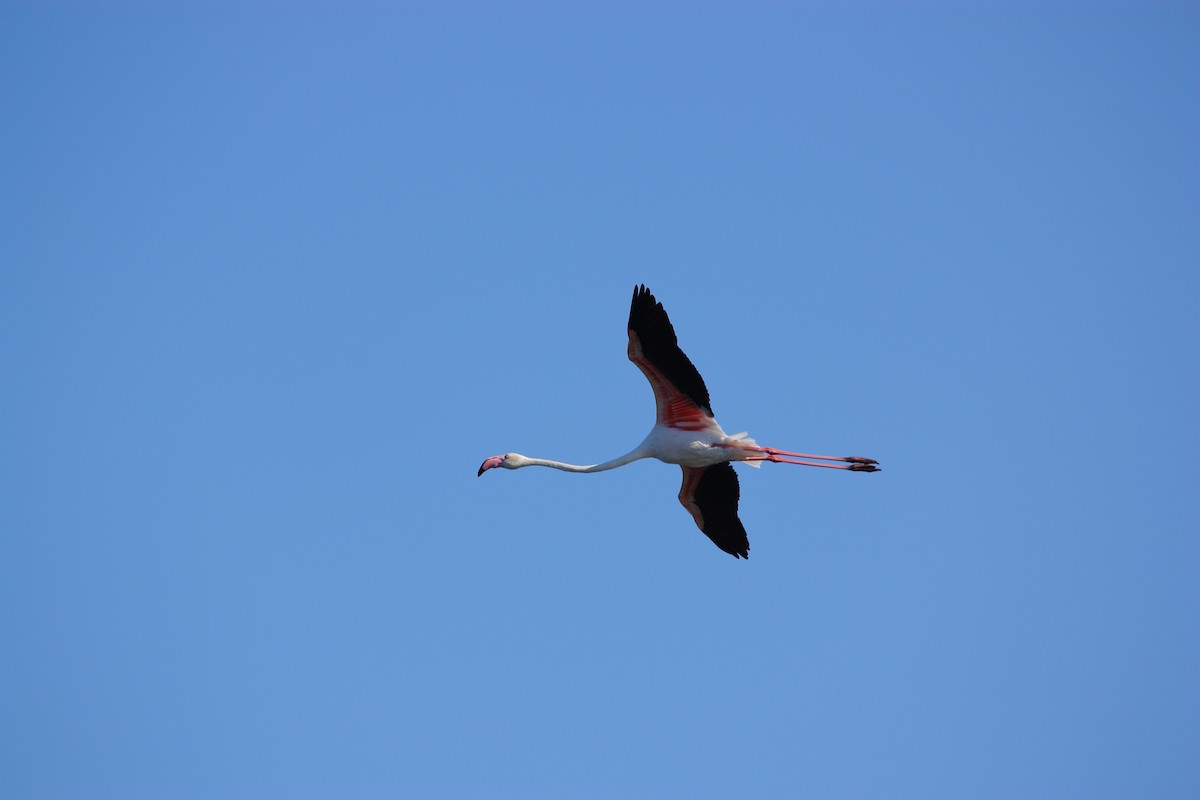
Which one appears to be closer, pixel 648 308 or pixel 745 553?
pixel 648 308

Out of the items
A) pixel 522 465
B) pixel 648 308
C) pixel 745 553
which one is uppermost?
pixel 648 308

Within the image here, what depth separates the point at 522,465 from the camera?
81.7 ft

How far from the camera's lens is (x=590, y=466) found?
24.8m

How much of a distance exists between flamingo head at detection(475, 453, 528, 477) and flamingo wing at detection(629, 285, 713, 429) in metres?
2.54

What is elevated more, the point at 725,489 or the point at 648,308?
the point at 648,308

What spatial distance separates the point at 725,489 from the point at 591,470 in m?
2.37

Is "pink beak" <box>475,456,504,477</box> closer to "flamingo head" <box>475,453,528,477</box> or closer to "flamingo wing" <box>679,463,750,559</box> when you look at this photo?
"flamingo head" <box>475,453,528,477</box>

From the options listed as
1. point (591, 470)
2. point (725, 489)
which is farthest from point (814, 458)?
point (591, 470)

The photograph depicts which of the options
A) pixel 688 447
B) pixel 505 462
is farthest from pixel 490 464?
pixel 688 447

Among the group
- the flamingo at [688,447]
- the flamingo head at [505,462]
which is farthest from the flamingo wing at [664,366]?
the flamingo head at [505,462]

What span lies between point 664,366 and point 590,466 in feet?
8.43

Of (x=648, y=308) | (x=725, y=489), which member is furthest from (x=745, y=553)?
(x=648, y=308)

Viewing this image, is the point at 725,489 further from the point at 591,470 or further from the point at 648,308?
the point at 648,308

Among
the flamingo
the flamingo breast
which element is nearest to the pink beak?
the flamingo
